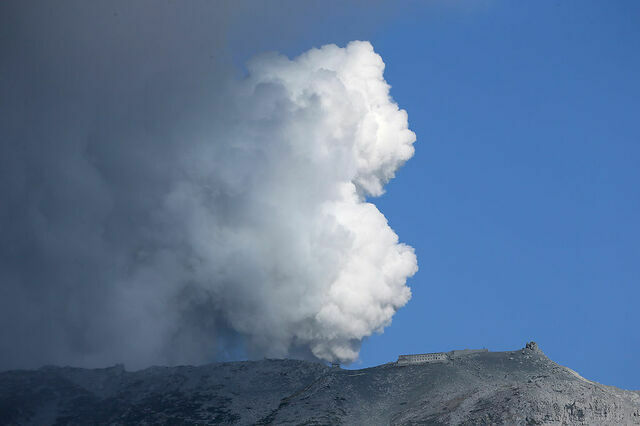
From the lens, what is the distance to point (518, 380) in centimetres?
16775

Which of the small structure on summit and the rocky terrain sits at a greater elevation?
the small structure on summit

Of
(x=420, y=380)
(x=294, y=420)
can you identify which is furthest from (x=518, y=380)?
(x=294, y=420)

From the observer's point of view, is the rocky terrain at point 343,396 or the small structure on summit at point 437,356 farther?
the small structure on summit at point 437,356

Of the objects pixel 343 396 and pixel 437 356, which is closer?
pixel 343 396

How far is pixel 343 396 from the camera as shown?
176 metres

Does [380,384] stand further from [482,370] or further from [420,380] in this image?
[482,370]

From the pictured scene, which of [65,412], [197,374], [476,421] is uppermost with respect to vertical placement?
[197,374]

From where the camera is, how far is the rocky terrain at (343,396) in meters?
146

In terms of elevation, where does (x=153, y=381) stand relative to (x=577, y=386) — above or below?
above

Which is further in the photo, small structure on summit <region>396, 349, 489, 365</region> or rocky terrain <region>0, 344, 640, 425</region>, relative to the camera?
small structure on summit <region>396, 349, 489, 365</region>

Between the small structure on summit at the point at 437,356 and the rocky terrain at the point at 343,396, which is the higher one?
the small structure on summit at the point at 437,356

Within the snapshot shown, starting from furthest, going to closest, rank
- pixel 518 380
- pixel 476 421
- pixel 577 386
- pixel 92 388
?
pixel 92 388
pixel 518 380
pixel 577 386
pixel 476 421

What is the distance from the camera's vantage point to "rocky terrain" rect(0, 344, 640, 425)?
14588cm

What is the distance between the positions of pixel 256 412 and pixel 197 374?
29.0 m
